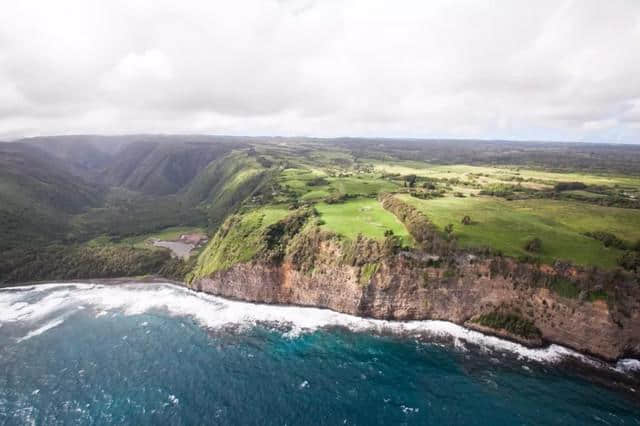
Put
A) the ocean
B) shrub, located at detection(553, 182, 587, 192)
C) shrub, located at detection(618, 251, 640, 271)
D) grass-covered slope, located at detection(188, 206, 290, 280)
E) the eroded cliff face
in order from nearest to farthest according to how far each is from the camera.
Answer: the ocean < the eroded cliff face < shrub, located at detection(618, 251, 640, 271) < grass-covered slope, located at detection(188, 206, 290, 280) < shrub, located at detection(553, 182, 587, 192)

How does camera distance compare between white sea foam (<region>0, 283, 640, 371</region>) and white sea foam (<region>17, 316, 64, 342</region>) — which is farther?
white sea foam (<region>17, 316, 64, 342</region>)

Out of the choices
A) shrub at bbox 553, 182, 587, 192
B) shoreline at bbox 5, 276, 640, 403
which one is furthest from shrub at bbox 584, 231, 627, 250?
shrub at bbox 553, 182, 587, 192

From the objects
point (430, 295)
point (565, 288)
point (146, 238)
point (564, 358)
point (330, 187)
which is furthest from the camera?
point (146, 238)

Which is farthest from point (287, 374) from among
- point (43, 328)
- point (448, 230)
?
point (43, 328)

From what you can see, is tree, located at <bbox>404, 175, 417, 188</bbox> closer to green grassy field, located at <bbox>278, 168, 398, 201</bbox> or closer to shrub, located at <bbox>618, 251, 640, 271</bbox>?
green grassy field, located at <bbox>278, 168, 398, 201</bbox>

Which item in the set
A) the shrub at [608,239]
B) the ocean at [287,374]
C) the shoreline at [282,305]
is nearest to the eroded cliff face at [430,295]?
the shoreline at [282,305]

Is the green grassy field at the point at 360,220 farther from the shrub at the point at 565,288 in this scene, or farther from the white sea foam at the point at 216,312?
the shrub at the point at 565,288

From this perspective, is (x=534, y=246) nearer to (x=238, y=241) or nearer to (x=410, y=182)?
(x=238, y=241)
